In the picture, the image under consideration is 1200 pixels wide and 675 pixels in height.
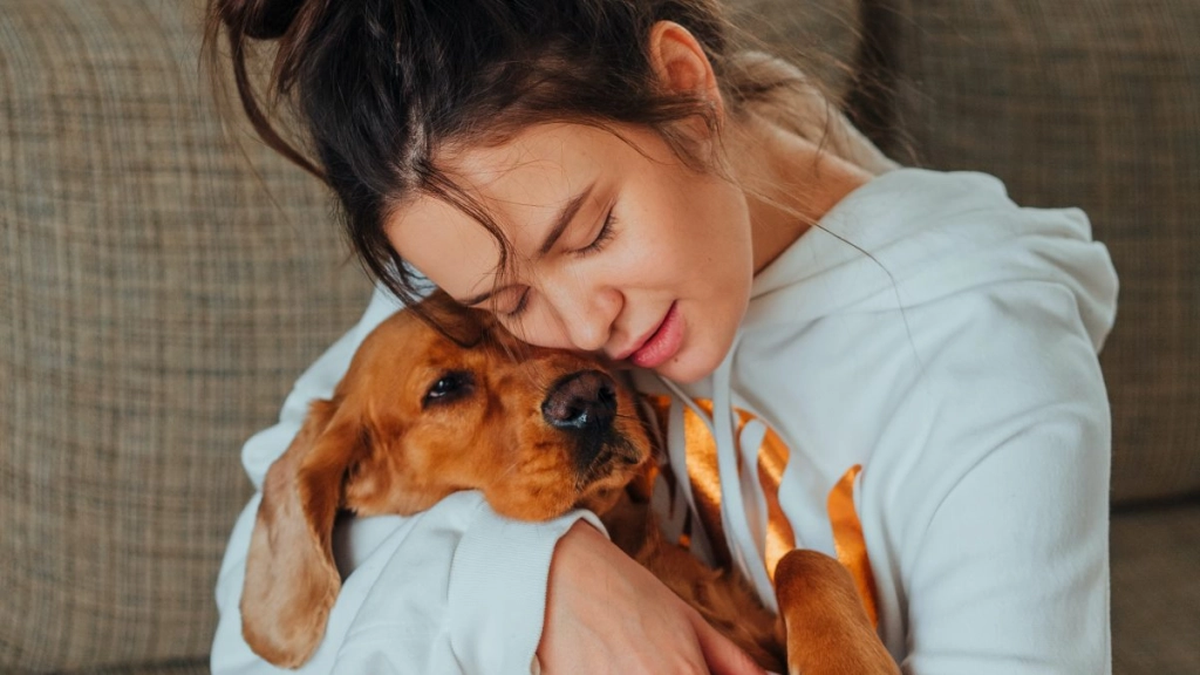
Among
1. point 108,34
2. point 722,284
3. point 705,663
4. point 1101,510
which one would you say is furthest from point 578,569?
point 108,34

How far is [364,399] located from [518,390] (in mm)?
227

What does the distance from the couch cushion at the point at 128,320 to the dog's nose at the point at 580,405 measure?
0.76m

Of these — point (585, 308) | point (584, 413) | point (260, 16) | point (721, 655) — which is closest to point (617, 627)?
point (721, 655)

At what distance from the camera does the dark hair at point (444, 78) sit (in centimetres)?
117

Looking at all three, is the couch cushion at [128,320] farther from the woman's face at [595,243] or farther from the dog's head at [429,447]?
the woman's face at [595,243]

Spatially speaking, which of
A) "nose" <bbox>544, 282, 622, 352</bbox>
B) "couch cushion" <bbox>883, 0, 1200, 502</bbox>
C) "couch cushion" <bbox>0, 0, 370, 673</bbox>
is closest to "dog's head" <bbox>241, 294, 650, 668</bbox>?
"nose" <bbox>544, 282, 622, 352</bbox>

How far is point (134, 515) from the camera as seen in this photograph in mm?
1873

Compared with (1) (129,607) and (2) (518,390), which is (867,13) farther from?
(1) (129,607)

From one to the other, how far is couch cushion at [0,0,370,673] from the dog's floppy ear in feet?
1.52

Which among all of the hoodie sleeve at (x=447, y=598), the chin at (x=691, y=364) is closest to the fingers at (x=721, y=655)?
the hoodie sleeve at (x=447, y=598)

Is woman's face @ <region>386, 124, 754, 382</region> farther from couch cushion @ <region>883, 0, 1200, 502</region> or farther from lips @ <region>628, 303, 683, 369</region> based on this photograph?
couch cushion @ <region>883, 0, 1200, 502</region>

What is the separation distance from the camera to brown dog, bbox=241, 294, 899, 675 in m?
1.35

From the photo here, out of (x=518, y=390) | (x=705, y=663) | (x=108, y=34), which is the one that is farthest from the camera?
(x=108, y=34)

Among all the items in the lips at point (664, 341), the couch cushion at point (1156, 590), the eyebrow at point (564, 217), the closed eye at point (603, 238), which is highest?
the eyebrow at point (564, 217)
